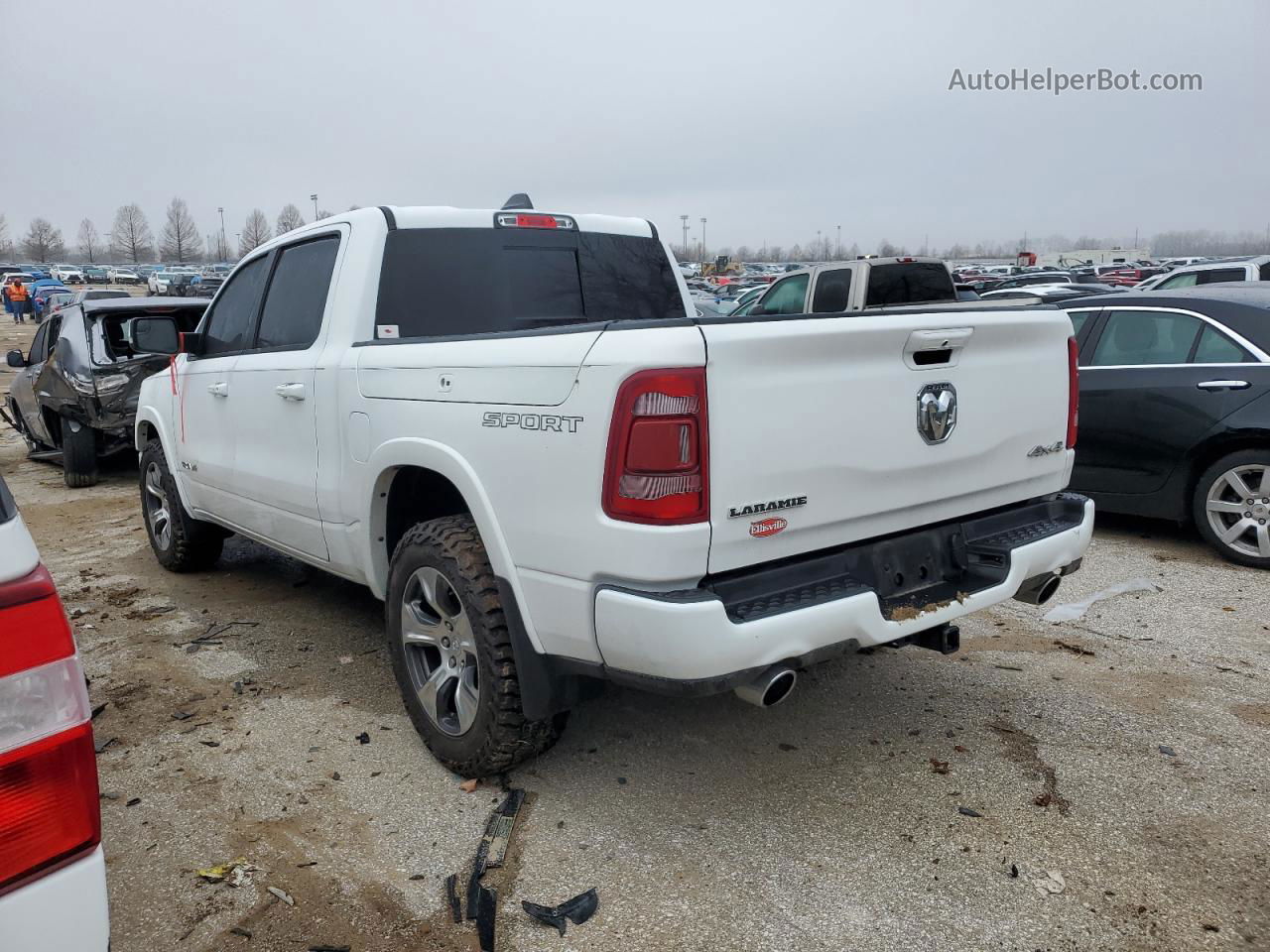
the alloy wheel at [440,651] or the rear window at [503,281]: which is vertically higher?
the rear window at [503,281]

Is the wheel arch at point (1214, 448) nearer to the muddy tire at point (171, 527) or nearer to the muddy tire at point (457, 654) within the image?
the muddy tire at point (457, 654)

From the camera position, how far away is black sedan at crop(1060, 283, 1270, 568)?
19.2 feet

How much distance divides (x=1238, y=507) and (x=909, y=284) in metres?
5.45

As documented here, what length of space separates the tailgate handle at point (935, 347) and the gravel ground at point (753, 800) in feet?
4.79

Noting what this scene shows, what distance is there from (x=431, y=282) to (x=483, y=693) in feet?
6.05

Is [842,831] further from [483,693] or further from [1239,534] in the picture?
Answer: [1239,534]

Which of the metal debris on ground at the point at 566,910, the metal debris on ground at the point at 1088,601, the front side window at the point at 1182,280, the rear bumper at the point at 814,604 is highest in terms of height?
the front side window at the point at 1182,280

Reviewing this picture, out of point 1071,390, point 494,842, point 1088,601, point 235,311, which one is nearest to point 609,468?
point 494,842

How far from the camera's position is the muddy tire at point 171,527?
5.79m

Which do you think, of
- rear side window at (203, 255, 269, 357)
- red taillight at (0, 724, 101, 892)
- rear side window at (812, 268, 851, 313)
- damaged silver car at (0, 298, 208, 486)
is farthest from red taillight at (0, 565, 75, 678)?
rear side window at (812, 268, 851, 313)

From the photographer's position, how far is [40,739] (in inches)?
57.7

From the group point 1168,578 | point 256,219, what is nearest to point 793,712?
point 1168,578

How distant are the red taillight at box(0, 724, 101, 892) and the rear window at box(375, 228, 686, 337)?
2.55m

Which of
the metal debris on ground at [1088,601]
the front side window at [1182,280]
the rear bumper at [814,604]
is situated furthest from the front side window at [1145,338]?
the front side window at [1182,280]
